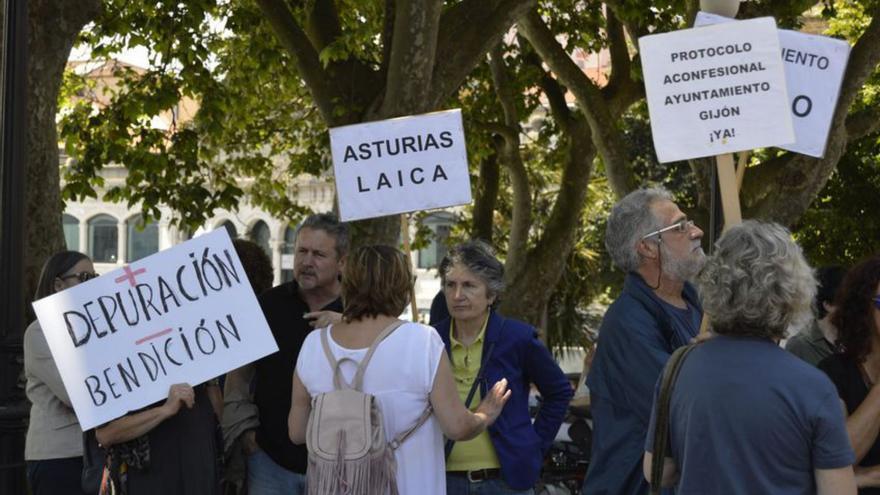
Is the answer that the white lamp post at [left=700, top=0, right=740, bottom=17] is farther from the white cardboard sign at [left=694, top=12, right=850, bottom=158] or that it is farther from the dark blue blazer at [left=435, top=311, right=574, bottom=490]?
the dark blue blazer at [left=435, top=311, right=574, bottom=490]

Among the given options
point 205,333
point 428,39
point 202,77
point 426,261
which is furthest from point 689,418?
point 426,261

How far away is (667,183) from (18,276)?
25078mm

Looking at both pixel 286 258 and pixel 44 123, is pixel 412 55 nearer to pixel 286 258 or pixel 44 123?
pixel 44 123

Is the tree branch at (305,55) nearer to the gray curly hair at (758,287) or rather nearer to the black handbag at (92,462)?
the black handbag at (92,462)

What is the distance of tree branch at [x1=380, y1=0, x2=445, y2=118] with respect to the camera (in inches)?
400

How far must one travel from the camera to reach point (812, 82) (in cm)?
586

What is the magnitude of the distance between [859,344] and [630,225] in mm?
911

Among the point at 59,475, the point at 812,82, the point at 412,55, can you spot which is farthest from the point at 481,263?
the point at 412,55

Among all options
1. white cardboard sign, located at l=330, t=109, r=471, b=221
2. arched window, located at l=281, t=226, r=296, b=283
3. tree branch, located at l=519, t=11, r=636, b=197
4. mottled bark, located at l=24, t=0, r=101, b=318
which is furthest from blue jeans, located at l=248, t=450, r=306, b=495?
arched window, located at l=281, t=226, r=296, b=283

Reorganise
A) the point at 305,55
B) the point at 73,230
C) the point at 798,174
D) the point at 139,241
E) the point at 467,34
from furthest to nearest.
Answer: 1. the point at 73,230
2. the point at 139,241
3. the point at 798,174
4. the point at 305,55
5. the point at 467,34

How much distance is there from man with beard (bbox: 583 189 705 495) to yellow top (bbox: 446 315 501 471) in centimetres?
77

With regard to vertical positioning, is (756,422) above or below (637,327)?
below

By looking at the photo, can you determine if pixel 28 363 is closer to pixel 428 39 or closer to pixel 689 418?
pixel 689 418

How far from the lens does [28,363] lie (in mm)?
5680
